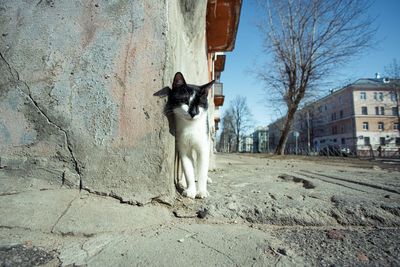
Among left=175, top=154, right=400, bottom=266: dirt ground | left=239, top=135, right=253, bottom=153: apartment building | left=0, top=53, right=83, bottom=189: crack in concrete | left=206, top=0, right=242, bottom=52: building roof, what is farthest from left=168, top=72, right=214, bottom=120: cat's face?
left=239, top=135, right=253, bottom=153: apartment building

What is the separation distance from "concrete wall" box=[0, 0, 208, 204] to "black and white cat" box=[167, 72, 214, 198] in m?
0.14

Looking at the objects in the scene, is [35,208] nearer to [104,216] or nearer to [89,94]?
[104,216]

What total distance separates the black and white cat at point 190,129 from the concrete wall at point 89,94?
140 mm

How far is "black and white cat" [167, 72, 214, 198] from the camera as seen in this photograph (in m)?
2.04

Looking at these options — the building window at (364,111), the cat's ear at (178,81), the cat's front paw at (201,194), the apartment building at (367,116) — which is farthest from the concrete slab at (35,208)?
the building window at (364,111)

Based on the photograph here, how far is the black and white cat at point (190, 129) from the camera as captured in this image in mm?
2037

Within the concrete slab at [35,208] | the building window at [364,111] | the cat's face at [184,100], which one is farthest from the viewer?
the building window at [364,111]

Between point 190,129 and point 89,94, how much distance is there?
0.83 meters

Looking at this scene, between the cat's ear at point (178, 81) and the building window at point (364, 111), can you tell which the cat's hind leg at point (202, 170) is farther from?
the building window at point (364, 111)

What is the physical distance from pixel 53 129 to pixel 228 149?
176 feet

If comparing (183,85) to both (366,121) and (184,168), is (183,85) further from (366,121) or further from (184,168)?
(366,121)

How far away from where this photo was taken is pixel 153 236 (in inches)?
59.0

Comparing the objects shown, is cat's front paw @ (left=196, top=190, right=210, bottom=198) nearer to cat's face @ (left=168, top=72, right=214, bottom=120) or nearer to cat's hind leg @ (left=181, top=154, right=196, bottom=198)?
cat's hind leg @ (left=181, top=154, right=196, bottom=198)

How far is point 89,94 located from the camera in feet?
6.19
